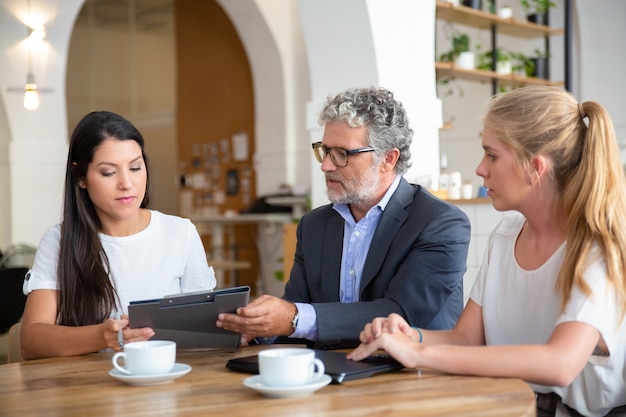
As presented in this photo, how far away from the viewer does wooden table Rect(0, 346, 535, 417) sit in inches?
53.5

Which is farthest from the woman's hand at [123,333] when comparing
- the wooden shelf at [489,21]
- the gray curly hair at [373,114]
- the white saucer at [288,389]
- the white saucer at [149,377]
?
the wooden shelf at [489,21]

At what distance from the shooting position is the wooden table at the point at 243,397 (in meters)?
1.36

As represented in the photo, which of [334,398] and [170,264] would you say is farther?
[170,264]

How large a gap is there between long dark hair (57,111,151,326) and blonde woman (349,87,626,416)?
0.93 meters

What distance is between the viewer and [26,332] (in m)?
2.23

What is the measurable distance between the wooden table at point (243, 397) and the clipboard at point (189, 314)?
0.54ft

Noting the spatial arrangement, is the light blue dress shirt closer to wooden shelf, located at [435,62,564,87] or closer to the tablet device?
the tablet device

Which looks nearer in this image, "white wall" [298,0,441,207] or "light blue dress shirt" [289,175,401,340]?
"light blue dress shirt" [289,175,401,340]

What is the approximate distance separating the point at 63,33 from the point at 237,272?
147 inches

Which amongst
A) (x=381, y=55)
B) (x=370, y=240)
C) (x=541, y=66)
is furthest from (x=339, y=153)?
(x=541, y=66)

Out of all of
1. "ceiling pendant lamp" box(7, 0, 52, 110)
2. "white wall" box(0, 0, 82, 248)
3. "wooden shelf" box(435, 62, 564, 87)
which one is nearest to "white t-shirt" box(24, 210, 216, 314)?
"wooden shelf" box(435, 62, 564, 87)

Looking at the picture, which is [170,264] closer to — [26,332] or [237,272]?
[26,332]

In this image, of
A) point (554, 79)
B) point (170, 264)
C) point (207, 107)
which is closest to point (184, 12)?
point (207, 107)

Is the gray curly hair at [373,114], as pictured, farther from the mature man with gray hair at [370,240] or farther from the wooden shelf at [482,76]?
the wooden shelf at [482,76]
